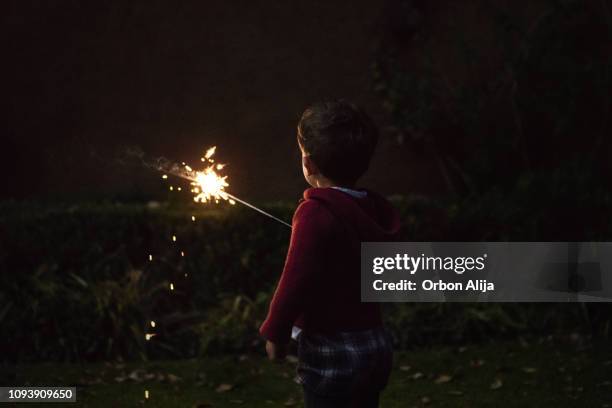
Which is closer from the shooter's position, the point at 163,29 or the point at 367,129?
the point at 367,129

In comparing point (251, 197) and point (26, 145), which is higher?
point (26, 145)

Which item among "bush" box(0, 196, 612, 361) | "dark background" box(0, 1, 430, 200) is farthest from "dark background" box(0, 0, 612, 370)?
"bush" box(0, 196, 612, 361)

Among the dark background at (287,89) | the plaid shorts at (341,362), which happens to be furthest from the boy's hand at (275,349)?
the dark background at (287,89)

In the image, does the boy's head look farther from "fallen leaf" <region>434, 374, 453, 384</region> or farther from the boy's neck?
"fallen leaf" <region>434, 374, 453, 384</region>

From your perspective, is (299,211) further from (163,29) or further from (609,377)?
(163,29)

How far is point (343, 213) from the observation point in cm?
314

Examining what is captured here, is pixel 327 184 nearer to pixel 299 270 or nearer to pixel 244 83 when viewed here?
pixel 299 270

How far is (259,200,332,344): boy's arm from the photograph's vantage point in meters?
3.07

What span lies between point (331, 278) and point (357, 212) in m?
0.26

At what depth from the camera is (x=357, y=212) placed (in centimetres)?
317

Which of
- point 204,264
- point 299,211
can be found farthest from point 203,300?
point 299,211

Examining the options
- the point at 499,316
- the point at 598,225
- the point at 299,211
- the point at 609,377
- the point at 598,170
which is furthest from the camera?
the point at 598,170

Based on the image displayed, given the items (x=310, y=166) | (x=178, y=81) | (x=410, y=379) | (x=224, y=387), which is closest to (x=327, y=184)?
(x=310, y=166)

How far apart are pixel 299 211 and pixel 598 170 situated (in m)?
6.89
